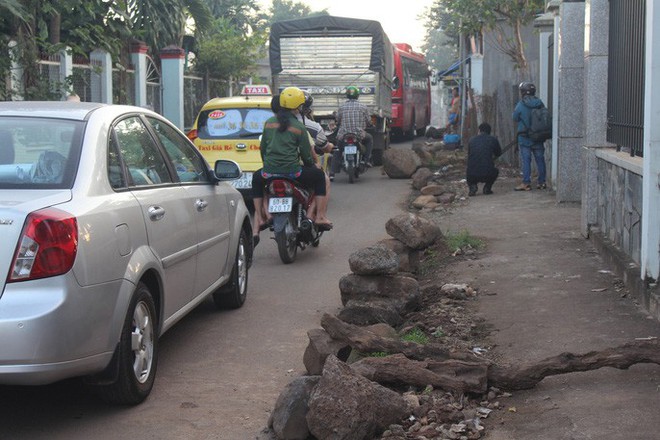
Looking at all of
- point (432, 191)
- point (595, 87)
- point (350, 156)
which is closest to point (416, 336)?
point (595, 87)

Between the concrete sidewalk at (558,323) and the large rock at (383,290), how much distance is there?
1.79 ft

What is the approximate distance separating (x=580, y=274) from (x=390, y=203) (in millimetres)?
7773

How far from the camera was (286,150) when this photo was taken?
9992 millimetres

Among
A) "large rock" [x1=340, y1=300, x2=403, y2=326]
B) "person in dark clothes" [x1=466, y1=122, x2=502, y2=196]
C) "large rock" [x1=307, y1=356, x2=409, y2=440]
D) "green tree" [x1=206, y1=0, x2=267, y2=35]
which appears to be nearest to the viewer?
"large rock" [x1=307, y1=356, x2=409, y2=440]

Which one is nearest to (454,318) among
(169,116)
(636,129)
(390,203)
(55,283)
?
(636,129)

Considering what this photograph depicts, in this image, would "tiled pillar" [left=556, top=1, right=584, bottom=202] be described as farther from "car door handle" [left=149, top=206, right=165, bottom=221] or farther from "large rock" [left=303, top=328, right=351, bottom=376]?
"car door handle" [left=149, top=206, right=165, bottom=221]

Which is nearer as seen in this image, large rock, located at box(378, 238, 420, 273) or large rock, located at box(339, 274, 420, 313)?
large rock, located at box(339, 274, 420, 313)

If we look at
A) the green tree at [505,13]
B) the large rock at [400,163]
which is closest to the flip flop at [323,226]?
the large rock at [400,163]

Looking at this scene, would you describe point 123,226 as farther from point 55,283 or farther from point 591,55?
point 591,55

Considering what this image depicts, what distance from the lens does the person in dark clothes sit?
52.1 ft

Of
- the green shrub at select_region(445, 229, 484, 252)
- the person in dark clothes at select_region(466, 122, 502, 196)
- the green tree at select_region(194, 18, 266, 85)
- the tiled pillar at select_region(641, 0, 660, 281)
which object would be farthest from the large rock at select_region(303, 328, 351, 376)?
the green tree at select_region(194, 18, 266, 85)

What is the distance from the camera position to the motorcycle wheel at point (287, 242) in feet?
32.7

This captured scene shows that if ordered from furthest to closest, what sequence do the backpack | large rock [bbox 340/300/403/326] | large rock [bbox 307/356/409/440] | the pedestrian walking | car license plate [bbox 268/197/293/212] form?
1. the pedestrian walking
2. the backpack
3. car license plate [bbox 268/197/293/212]
4. large rock [bbox 340/300/403/326]
5. large rock [bbox 307/356/409/440]

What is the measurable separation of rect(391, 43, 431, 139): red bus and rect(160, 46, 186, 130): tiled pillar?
642cm
